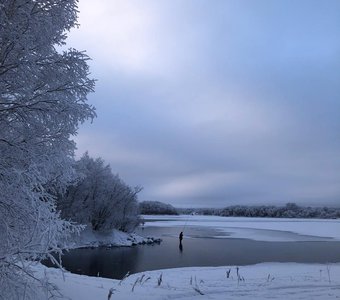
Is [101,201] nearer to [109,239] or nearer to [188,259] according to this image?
[109,239]

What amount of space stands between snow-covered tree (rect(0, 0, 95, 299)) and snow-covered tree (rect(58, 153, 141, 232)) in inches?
1725

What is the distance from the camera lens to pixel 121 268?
27703mm

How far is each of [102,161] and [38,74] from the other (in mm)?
51437

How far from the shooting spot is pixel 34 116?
7.77m

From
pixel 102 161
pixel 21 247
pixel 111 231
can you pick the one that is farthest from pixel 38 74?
pixel 102 161

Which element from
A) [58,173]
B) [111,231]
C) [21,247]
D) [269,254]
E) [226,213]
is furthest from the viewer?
[226,213]

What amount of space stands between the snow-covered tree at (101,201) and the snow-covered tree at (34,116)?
43.8 metres

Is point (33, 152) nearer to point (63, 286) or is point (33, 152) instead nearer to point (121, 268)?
point (63, 286)

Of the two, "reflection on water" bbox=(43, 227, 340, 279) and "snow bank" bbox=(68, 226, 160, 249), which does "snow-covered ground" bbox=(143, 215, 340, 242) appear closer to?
"snow bank" bbox=(68, 226, 160, 249)

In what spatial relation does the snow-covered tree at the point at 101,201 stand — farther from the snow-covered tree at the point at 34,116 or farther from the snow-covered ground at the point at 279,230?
the snow-covered tree at the point at 34,116

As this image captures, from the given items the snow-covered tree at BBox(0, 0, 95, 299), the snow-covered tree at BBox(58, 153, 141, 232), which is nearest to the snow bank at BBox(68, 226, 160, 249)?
the snow-covered tree at BBox(58, 153, 141, 232)

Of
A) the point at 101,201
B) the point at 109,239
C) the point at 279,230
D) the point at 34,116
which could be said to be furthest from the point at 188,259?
the point at 279,230

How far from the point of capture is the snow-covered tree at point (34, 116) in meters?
6.94

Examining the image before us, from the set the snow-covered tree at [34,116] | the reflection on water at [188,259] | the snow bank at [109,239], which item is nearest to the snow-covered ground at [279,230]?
the snow bank at [109,239]
